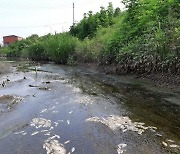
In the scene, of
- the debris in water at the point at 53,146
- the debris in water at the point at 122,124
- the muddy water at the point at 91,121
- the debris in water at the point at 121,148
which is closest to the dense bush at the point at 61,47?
the muddy water at the point at 91,121

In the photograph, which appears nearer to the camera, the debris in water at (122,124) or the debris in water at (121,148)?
the debris in water at (121,148)

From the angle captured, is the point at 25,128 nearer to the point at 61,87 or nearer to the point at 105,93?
the point at 105,93

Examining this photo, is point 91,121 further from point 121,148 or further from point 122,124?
point 121,148

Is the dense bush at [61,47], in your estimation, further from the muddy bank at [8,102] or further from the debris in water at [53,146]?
the debris in water at [53,146]

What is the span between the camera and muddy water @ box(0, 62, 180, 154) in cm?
802

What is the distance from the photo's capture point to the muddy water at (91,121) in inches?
316

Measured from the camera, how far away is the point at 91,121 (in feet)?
34.6

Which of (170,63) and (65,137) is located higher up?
(170,63)

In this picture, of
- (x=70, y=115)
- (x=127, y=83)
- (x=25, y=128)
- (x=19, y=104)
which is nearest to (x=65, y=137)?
(x=25, y=128)

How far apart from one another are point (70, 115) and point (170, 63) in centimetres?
881

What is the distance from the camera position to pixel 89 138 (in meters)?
8.71

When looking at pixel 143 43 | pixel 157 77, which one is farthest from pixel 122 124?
pixel 143 43

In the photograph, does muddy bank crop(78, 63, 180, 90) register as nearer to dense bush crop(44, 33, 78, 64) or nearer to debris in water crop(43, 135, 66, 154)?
debris in water crop(43, 135, 66, 154)

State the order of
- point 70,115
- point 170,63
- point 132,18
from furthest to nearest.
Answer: point 132,18, point 170,63, point 70,115
